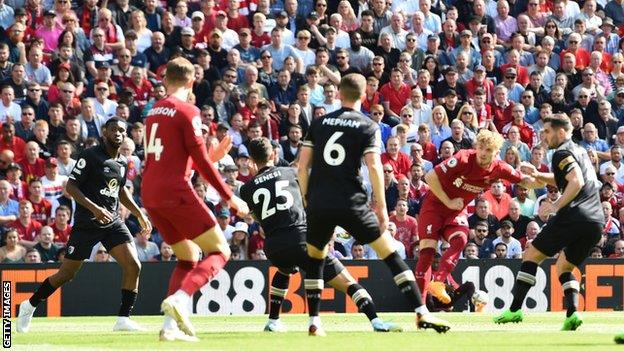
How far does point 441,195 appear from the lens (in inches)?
695

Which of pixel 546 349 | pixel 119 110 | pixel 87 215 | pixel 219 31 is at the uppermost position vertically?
pixel 219 31

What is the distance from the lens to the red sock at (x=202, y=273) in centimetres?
1290

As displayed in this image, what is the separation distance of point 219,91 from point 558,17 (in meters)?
8.85

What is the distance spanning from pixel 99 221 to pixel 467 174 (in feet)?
15.2

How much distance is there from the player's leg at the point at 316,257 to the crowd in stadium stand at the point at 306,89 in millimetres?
8937

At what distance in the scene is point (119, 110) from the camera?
2420cm

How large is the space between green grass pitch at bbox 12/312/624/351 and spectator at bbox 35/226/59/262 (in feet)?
11.1

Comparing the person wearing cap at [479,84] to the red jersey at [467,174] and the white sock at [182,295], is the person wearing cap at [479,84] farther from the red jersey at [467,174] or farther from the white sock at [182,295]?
the white sock at [182,295]

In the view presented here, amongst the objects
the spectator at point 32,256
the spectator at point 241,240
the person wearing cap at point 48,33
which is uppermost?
the person wearing cap at point 48,33

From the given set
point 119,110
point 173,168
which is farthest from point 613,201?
point 173,168

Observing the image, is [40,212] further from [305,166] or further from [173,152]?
[173,152]

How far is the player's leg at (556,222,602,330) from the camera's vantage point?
1560 centimetres

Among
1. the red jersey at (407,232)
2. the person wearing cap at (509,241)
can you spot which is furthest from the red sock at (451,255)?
the person wearing cap at (509,241)

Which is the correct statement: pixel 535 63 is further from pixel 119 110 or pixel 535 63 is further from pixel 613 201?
pixel 119 110
